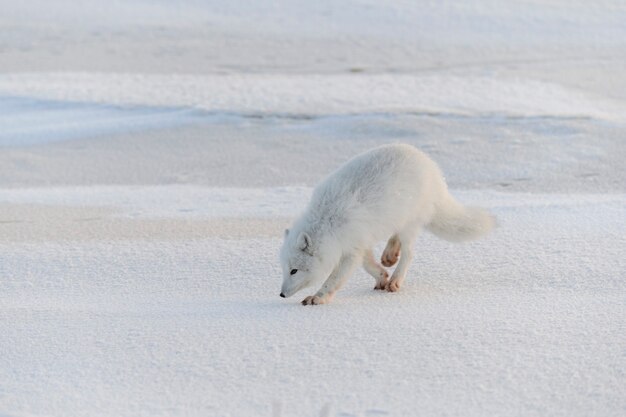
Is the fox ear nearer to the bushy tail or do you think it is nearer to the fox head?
the fox head

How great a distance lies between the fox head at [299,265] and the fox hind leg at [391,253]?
0.47 m

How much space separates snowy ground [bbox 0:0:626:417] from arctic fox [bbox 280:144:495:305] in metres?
0.11

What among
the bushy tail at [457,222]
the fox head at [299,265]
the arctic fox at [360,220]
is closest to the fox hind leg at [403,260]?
the arctic fox at [360,220]

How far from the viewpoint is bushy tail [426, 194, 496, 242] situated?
13.0 ft

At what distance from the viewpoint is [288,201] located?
207 inches

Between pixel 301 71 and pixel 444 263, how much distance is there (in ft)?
14.7

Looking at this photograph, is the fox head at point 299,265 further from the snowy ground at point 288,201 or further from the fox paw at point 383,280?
the fox paw at point 383,280

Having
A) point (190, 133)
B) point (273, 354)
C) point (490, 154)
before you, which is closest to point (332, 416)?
point (273, 354)

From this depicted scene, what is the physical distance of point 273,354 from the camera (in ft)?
9.89

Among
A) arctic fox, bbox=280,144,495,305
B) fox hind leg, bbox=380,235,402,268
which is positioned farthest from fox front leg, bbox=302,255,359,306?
fox hind leg, bbox=380,235,402,268

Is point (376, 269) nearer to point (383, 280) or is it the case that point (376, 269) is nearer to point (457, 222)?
point (383, 280)

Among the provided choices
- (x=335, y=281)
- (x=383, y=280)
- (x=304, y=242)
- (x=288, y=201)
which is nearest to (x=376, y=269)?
(x=383, y=280)

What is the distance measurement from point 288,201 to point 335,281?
164 cm

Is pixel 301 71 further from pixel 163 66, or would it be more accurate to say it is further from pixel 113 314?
pixel 113 314
